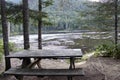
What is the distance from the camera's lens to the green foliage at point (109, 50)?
8556 millimetres

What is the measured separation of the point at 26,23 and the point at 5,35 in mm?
804

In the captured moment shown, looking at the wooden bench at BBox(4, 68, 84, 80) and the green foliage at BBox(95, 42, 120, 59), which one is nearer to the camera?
the wooden bench at BBox(4, 68, 84, 80)

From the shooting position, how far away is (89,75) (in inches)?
235

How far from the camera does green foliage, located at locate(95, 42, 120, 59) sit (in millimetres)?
8556

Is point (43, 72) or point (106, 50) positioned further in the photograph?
point (106, 50)

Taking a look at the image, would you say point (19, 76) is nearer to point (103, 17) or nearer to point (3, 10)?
point (3, 10)

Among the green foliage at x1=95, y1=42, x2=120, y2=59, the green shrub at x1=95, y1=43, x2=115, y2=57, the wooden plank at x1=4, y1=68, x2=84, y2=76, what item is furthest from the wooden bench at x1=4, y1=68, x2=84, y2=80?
the green shrub at x1=95, y1=43, x2=115, y2=57

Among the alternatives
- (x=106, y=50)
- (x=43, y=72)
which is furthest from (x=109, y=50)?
(x=43, y=72)

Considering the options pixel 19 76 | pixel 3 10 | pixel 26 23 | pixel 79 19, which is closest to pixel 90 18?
pixel 79 19

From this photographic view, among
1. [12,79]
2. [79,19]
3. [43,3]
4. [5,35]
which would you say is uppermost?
[43,3]

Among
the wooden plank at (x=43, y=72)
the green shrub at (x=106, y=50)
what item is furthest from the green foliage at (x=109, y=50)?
the wooden plank at (x=43, y=72)

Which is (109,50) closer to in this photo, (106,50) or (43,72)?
(106,50)

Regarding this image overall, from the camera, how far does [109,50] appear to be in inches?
360

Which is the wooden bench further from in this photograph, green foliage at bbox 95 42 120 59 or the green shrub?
the green shrub
